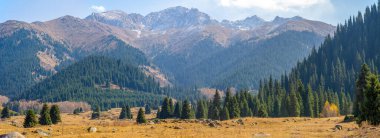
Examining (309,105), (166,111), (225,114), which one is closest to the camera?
(225,114)

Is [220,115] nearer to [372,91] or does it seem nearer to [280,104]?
[280,104]

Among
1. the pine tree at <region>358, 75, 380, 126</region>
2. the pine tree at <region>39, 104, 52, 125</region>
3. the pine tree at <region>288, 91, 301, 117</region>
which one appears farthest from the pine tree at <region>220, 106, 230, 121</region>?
the pine tree at <region>358, 75, 380, 126</region>

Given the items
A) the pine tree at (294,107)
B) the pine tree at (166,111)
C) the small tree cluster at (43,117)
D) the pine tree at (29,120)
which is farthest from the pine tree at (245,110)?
the pine tree at (29,120)

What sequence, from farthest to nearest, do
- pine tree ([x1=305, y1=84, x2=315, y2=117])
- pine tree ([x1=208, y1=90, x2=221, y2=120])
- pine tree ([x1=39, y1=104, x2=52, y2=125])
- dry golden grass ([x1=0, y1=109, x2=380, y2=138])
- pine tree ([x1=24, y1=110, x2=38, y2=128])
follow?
pine tree ([x1=305, y1=84, x2=315, y2=117]), pine tree ([x1=208, y1=90, x2=221, y2=120]), pine tree ([x1=39, y1=104, x2=52, y2=125]), pine tree ([x1=24, y1=110, x2=38, y2=128]), dry golden grass ([x1=0, y1=109, x2=380, y2=138])

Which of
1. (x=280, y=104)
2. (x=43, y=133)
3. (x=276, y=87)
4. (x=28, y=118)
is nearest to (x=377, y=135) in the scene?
(x=43, y=133)

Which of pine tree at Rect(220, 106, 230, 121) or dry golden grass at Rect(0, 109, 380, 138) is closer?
dry golden grass at Rect(0, 109, 380, 138)

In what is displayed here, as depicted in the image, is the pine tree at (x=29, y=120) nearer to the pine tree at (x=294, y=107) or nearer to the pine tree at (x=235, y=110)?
the pine tree at (x=235, y=110)

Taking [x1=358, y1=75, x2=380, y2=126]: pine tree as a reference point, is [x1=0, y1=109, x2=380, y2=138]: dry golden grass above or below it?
below

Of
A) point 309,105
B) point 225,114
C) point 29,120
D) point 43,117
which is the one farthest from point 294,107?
point 29,120

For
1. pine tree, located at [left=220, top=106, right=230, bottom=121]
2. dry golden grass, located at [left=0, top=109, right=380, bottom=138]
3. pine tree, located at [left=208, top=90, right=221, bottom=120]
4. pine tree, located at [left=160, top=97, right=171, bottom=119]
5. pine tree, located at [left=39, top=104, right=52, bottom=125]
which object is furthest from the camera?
pine tree, located at [left=160, top=97, right=171, bottom=119]

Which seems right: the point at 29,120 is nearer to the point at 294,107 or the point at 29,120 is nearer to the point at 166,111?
the point at 166,111

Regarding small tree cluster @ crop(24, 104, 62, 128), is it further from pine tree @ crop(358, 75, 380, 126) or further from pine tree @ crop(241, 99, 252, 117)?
pine tree @ crop(241, 99, 252, 117)

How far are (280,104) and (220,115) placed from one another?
35.1 m

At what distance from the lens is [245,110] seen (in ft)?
505
